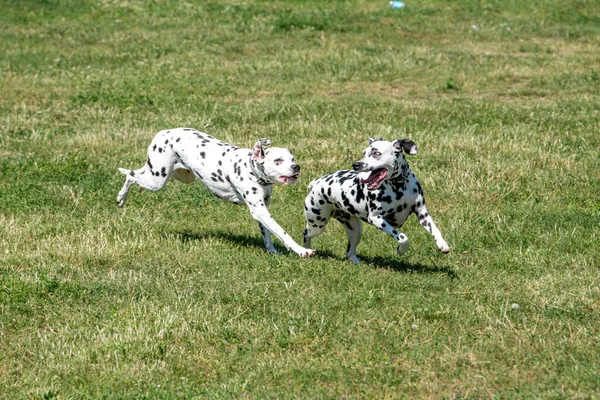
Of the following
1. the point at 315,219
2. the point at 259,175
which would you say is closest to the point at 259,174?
the point at 259,175

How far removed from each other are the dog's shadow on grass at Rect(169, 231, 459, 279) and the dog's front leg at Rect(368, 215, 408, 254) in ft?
1.41

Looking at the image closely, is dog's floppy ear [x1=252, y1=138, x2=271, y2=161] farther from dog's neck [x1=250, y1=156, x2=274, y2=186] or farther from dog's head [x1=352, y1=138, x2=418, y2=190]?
dog's head [x1=352, y1=138, x2=418, y2=190]

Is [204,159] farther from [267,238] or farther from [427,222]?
[427,222]

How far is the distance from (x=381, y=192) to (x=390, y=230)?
0.39 m

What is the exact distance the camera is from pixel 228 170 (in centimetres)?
1108

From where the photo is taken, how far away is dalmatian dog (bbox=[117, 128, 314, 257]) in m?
10.4

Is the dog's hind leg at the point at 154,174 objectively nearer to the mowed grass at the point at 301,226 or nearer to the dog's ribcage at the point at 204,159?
the dog's ribcage at the point at 204,159

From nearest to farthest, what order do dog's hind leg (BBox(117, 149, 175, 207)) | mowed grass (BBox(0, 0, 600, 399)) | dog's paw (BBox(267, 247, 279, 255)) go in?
mowed grass (BBox(0, 0, 600, 399)) < dog's paw (BBox(267, 247, 279, 255)) < dog's hind leg (BBox(117, 149, 175, 207))

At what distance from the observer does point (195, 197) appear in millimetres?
13359

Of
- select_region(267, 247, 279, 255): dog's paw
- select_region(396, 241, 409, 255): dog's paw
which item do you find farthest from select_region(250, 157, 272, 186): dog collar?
select_region(396, 241, 409, 255): dog's paw

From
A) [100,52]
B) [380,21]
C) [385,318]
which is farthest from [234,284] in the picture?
[380,21]

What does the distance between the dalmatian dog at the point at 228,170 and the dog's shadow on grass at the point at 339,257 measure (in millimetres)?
453

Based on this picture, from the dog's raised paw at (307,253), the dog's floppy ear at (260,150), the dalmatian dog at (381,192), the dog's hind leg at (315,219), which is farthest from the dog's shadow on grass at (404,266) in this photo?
the dog's floppy ear at (260,150)

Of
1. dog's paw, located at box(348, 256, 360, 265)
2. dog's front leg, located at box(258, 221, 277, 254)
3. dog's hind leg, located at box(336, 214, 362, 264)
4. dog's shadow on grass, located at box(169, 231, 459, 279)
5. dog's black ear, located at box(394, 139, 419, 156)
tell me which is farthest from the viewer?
dog's front leg, located at box(258, 221, 277, 254)
